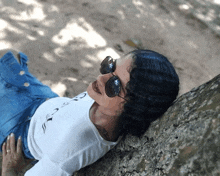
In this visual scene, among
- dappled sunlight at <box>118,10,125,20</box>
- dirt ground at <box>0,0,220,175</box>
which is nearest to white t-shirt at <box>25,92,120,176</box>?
dirt ground at <box>0,0,220,175</box>

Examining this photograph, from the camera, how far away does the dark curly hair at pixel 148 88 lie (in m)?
1.24

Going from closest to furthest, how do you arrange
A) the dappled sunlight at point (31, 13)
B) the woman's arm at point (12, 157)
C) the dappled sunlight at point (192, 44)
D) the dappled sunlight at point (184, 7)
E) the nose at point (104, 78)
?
1. the nose at point (104, 78)
2. the woman's arm at point (12, 157)
3. the dappled sunlight at point (31, 13)
4. the dappled sunlight at point (192, 44)
5. the dappled sunlight at point (184, 7)

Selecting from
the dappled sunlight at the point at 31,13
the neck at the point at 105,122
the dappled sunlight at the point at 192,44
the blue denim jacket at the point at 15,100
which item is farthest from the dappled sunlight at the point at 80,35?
the neck at the point at 105,122

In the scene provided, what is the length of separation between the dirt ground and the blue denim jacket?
3.13 ft

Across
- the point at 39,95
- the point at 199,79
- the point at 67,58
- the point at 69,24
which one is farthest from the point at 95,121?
the point at 199,79

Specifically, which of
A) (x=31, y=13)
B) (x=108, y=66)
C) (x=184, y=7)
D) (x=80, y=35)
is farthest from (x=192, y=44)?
(x=108, y=66)

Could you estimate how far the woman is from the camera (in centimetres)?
126

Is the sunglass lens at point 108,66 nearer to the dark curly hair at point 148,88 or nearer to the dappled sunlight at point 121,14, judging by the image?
the dark curly hair at point 148,88

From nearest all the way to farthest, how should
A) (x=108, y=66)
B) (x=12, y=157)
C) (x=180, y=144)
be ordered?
1. (x=180, y=144)
2. (x=108, y=66)
3. (x=12, y=157)

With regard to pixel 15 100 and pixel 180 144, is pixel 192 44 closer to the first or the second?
pixel 15 100

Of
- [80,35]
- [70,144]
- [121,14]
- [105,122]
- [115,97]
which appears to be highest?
[115,97]

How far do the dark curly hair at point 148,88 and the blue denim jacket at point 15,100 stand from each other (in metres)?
1.11

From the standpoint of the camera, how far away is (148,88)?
4.04ft

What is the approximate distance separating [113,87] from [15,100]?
116 centimetres
